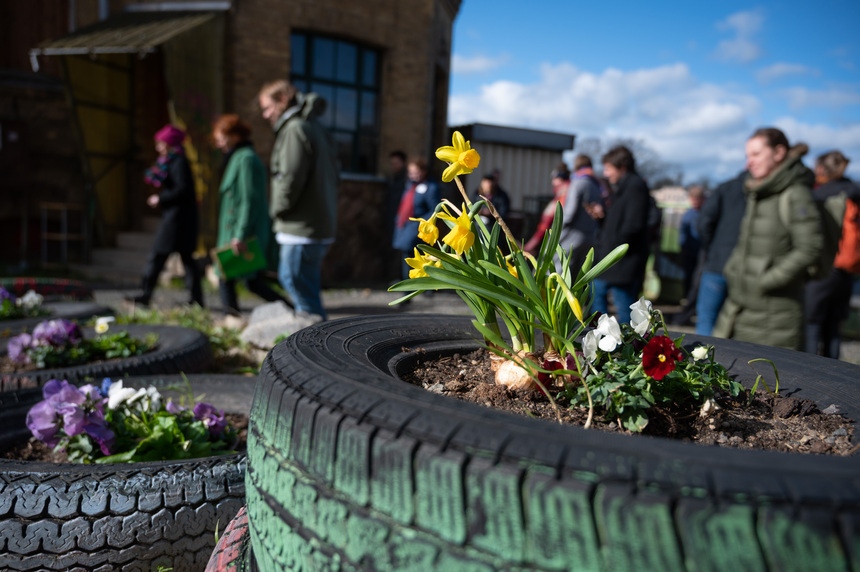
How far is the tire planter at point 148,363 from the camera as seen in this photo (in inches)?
104

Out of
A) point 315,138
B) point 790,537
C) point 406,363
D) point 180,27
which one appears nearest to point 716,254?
point 315,138

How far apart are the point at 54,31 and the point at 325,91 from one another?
4.55 m

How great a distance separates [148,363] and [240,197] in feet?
9.34

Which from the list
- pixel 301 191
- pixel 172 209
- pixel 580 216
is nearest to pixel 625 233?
pixel 580 216

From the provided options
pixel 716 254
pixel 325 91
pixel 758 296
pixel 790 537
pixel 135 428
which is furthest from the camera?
pixel 325 91

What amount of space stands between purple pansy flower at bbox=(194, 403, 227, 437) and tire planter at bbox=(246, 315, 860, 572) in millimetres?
1144

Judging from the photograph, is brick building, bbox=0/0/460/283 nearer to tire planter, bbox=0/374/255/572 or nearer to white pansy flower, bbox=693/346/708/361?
tire planter, bbox=0/374/255/572

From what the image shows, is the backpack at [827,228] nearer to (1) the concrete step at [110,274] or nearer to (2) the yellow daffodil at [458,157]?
(2) the yellow daffodil at [458,157]

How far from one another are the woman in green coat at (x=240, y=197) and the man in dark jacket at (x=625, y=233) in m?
2.84

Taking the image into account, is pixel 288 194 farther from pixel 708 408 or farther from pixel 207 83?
pixel 207 83

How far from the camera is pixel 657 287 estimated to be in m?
10.5

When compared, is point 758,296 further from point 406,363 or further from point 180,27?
point 180,27

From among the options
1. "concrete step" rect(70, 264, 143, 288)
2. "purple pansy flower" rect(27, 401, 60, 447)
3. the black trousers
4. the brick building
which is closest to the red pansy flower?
"purple pansy flower" rect(27, 401, 60, 447)

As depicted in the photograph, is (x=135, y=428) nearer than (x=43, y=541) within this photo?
No
